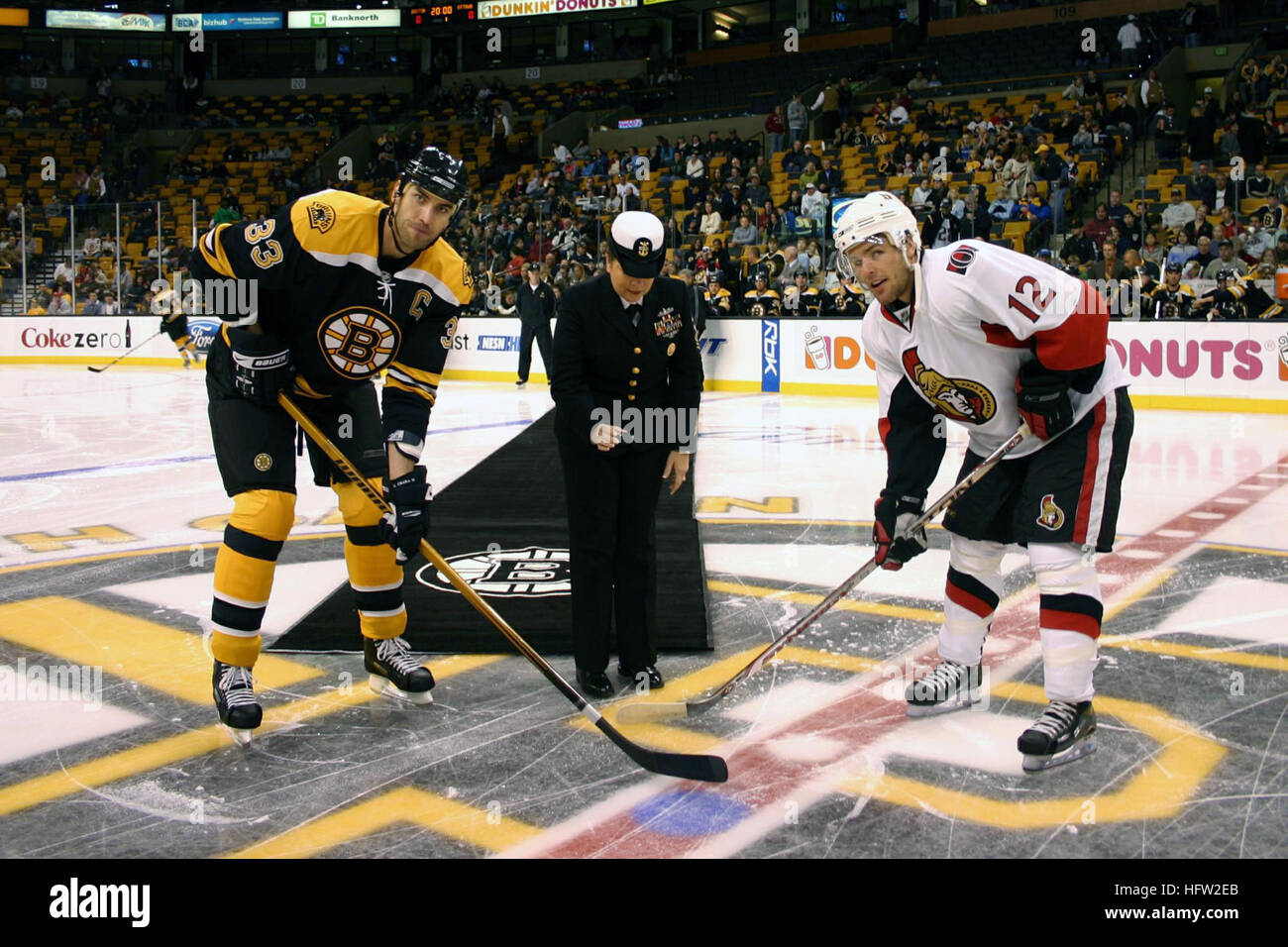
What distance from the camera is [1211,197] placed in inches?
525

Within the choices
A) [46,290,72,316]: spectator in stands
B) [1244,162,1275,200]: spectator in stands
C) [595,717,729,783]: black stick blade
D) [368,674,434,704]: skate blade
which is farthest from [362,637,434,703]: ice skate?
[46,290,72,316]: spectator in stands

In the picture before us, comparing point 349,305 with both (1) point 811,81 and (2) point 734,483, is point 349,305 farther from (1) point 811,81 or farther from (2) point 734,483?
(1) point 811,81

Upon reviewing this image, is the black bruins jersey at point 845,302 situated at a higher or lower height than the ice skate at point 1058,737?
higher

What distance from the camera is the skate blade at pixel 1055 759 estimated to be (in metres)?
2.88

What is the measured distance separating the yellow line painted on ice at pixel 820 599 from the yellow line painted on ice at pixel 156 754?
1.45 meters

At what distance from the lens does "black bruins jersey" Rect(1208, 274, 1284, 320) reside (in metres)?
11.1

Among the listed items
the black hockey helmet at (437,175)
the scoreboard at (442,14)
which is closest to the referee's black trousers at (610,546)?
the black hockey helmet at (437,175)

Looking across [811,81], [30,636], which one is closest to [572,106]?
[811,81]

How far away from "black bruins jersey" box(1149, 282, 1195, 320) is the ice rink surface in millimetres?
6211

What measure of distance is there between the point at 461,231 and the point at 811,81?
8965mm

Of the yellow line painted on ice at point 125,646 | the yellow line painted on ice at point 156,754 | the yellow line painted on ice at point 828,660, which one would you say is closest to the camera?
the yellow line painted on ice at point 156,754

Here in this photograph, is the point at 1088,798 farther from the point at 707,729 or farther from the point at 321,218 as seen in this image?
the point at 321,218

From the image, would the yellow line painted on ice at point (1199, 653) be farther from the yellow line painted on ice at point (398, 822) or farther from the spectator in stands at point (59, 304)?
the spectator in stands at point (59, 304)

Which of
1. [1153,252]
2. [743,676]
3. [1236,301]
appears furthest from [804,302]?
[743,676]
